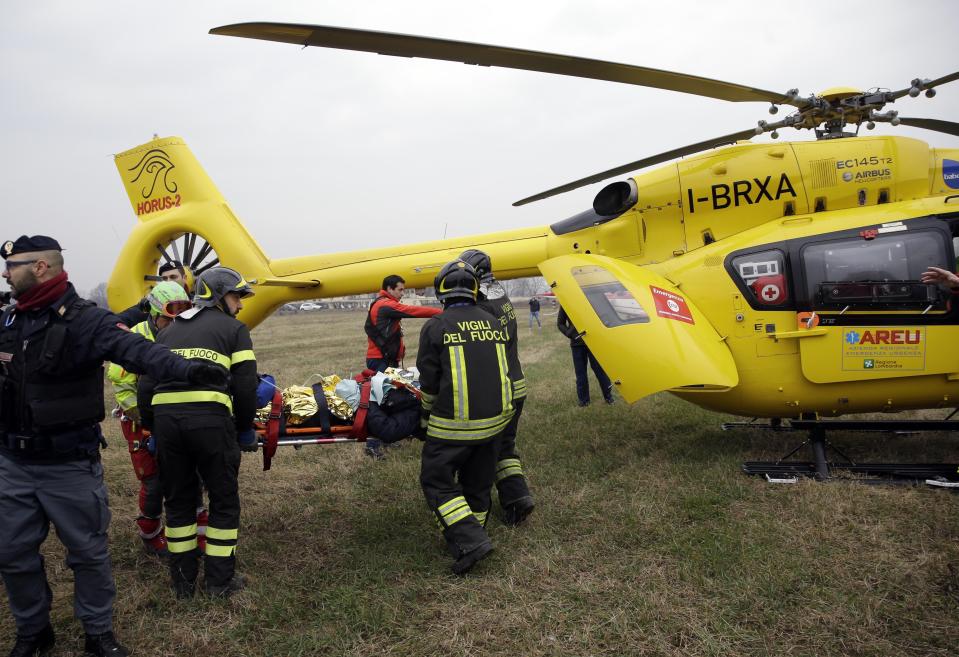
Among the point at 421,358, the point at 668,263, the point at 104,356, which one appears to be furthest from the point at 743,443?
the point at 104,356

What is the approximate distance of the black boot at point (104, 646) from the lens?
286 cm

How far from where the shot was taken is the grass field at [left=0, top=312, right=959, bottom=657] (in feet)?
9.43

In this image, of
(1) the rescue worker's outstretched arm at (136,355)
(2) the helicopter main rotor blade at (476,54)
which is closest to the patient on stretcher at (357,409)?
(1) the rescue worker's outstretched arm at (136,355)

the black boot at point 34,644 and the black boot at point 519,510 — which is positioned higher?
the black boot at point 34,644

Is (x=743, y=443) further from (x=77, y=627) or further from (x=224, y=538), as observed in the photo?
(x=77, y=627)

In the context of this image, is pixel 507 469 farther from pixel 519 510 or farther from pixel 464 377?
pixel 464 377

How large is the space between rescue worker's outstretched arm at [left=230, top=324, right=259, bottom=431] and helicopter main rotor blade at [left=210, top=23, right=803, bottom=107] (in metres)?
1.86

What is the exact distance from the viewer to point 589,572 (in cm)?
349

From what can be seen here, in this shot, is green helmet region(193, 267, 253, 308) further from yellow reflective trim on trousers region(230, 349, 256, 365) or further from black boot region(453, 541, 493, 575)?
black boot region(453, 541, 493, 575)

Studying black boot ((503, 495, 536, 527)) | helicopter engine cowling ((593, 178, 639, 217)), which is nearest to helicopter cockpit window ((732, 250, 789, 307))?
helicopter engine cowling ((593, 178, 639, 217))

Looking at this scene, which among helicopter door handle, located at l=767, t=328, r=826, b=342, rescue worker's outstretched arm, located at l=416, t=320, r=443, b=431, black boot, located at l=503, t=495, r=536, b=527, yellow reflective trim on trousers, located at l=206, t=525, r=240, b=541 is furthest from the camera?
helicopter door handle, located at l=767, t=328, r=826, b=342

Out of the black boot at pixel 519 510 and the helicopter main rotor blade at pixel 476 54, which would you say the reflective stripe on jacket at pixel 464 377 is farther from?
the helicopter main rotor blade at pixel 476 54

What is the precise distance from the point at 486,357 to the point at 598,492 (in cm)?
176

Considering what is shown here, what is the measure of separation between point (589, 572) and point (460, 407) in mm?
1259
